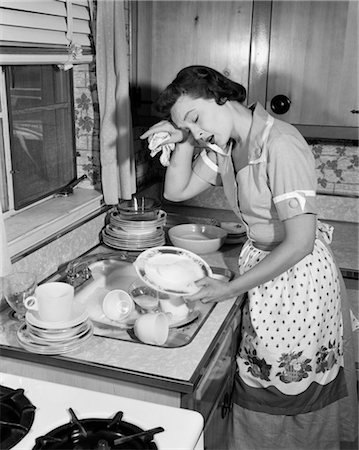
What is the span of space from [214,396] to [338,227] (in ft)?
4.41

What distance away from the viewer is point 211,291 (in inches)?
66.2

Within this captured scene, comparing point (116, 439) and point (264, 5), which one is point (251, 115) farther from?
point (116, 439)

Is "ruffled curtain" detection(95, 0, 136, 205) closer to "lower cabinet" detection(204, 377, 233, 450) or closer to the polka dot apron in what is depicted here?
the polka dot apron

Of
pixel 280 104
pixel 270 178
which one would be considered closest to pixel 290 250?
pixel 270 178

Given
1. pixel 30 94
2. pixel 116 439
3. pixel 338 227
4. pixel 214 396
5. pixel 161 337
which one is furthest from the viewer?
pixel 338 227

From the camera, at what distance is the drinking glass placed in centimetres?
163

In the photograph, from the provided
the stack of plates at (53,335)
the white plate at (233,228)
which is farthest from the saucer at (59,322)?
the white plate at (233,228)

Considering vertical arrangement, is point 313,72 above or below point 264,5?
below

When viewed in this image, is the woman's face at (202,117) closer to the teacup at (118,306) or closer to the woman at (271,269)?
the woman at (271,269)

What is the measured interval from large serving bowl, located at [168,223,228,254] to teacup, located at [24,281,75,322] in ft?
2.59

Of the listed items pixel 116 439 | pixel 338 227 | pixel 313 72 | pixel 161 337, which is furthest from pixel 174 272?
pixel 338 227

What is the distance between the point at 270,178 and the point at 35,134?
35.8 inches

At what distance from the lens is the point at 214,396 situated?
1689mm

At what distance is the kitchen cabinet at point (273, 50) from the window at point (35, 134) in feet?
1.34
